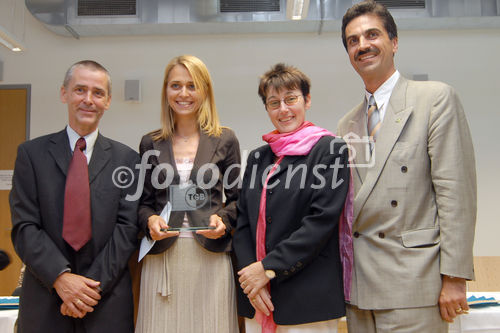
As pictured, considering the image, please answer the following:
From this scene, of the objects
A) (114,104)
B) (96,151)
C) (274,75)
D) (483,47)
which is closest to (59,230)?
(96,151)

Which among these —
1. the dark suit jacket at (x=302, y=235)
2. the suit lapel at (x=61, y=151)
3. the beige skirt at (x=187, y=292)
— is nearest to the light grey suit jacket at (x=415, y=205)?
the dark suit jacket at (x=302, y=235)

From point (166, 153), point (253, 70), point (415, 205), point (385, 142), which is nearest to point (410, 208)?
point (415, 205)

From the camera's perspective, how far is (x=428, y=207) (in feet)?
5.61

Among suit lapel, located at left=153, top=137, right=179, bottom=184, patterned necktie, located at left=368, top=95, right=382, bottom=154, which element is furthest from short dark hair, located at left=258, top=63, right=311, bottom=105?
suit lapel, located at left=153, top=137, right=179, bottom=184

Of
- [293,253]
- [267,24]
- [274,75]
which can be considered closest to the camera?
[293,253]

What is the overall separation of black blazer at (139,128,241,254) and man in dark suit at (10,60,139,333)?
0.31 ft

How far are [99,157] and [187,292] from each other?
769 mm

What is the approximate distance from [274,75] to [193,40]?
3.72 m

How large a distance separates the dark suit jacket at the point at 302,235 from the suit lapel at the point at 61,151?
851mm

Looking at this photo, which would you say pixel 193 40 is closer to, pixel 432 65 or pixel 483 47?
pixel 432 65

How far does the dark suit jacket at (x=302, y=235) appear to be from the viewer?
164cm

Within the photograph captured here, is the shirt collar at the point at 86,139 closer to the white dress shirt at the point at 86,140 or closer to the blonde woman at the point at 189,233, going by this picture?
the white dress shirt at the point at 86,140

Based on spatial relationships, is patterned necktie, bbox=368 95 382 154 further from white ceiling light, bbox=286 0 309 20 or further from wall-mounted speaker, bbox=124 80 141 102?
wall-mounted speaker, bbox=124 80 141 102

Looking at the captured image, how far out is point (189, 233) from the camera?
6.32ft
